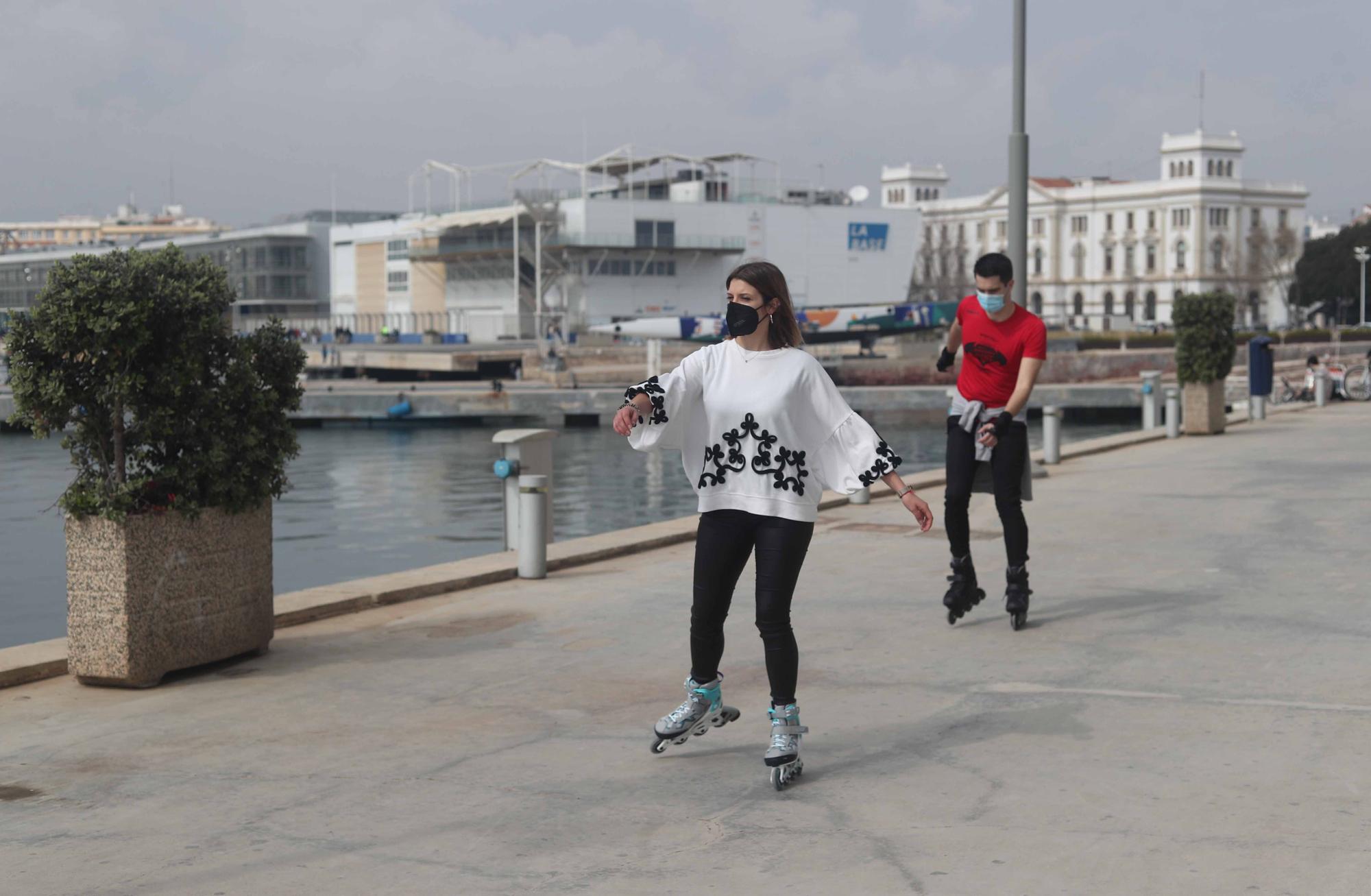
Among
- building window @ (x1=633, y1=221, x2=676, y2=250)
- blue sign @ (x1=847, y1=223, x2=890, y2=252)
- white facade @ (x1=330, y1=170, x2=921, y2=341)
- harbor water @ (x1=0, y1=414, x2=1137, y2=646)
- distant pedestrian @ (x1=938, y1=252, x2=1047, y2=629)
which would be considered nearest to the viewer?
distant pedestrian @ (x1=938, y1=252, x2=1047, y2=629)

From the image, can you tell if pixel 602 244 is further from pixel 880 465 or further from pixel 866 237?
pixel 880 465

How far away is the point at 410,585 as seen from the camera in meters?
8.94

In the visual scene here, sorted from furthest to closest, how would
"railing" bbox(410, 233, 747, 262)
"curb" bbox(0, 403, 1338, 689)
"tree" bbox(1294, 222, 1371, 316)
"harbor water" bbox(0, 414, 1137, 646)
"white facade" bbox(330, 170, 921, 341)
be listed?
"tree" bbox(1294, 222, 1371, 316) → "white facade" bbox(330, 170, 921, 341) → "railing" bbox(410, 233, 747, 262) → "harbor water" bbox(0, 414, 1137, 646) → "curb" bbox(0, 403, 1338, 689)

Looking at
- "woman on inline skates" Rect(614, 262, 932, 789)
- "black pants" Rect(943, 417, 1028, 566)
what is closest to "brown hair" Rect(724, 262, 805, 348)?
"woman on inline skates" Rect(614, 262, 932, 789)

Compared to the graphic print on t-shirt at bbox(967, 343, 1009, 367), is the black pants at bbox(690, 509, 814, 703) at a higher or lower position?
lower

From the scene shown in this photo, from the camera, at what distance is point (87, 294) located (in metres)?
6.40

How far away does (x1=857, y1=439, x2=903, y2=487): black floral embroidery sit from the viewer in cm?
503

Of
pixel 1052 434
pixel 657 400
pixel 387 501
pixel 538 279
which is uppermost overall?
pixel 538 279

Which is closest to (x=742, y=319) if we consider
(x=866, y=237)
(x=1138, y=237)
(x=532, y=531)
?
(x=532, y=531)

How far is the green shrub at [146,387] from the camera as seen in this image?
641cm

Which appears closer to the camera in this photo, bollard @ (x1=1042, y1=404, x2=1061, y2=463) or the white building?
bollard @ (x1=1042, y1=404, x2=1061, y2=463)

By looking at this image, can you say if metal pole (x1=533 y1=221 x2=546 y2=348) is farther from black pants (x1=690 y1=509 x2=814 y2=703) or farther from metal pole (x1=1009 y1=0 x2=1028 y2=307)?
black pants (x1=690 y1=509 x2=814 y2=703)

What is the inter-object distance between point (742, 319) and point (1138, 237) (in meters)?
156

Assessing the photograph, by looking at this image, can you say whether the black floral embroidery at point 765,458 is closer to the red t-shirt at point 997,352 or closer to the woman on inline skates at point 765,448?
the woman on inline skates at point 765,448
